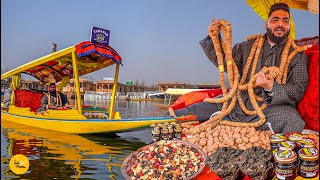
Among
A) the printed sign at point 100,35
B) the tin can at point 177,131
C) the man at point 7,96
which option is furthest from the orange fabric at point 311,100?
the man at point 7,96

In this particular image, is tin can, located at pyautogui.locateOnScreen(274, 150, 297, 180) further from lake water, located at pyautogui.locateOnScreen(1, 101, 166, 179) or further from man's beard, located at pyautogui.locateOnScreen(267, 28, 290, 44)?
lake water, located at pyautogui.locateOnScreen(1, 101, 166, 179)

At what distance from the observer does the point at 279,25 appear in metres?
2.76

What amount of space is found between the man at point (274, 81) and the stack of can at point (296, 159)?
0.54 metres

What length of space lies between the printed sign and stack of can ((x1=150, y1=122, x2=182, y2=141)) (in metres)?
5.85

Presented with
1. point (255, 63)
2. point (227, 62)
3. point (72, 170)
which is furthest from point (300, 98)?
point (72, 170)

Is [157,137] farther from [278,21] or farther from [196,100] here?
[278,21]

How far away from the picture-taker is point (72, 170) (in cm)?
542

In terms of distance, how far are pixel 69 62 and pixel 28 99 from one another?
2.95 metres

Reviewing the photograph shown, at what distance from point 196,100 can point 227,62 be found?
681mm

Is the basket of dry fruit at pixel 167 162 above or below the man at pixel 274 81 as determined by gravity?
below

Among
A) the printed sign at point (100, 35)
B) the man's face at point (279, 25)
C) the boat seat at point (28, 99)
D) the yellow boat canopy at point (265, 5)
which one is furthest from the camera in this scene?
the boat seat at point (28, 99)

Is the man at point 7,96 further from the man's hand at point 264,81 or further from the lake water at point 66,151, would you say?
the man's hand at point 264,81

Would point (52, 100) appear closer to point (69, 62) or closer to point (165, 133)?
point (69, 62)

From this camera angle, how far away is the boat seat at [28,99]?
499 inches
